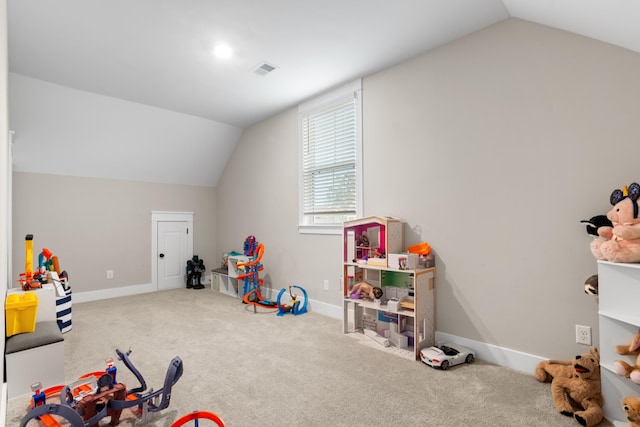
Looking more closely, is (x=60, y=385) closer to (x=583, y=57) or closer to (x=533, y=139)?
(x=533, y=139)

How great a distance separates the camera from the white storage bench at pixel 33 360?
2.11 meters

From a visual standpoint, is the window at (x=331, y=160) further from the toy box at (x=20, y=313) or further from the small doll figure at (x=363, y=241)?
the toy box at (x=20, y=313)

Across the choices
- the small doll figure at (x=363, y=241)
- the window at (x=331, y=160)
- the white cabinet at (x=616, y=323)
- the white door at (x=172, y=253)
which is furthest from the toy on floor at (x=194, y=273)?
the white cabinet at (x=616, y=323)

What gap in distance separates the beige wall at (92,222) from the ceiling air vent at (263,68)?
10.2ft

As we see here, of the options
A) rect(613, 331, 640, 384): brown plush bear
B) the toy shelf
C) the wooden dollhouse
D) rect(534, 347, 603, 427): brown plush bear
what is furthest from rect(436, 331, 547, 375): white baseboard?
the wooden dollhouse

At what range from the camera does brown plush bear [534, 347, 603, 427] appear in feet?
5.81

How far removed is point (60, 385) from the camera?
87.0 inches

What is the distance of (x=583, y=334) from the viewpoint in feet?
7.08

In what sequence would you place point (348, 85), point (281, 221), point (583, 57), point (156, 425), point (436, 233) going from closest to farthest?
point (156, 425) → point (583, 57) → point (436, 233) → point (348, 85) → point (281, 221)

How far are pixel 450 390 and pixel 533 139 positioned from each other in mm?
1878

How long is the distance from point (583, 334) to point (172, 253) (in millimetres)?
5540

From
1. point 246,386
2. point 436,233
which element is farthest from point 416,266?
point 246,386

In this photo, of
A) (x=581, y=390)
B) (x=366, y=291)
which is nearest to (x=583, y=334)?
(x=581, y=390)

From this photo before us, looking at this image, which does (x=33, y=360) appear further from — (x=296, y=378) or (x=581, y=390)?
(x=581, y=390)
